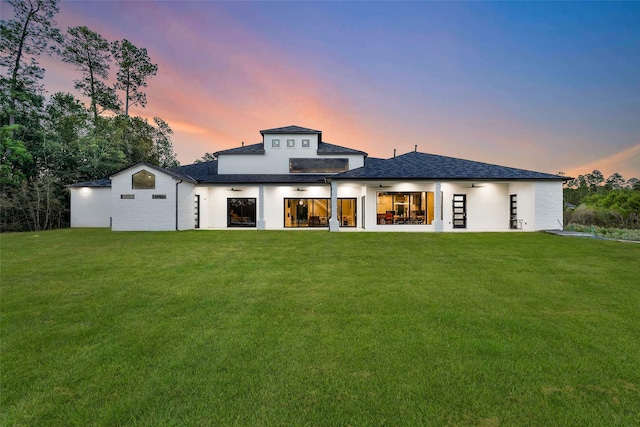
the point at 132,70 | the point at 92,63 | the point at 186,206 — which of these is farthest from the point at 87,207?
the point at 132,70

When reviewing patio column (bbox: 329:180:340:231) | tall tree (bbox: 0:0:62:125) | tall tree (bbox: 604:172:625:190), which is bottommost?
patio column (bbox: 329:180:340:231)

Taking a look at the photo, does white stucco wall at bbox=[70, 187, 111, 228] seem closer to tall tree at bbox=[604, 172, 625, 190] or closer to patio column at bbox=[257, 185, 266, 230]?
patio column at bbox=[257, 185, 266, 230]

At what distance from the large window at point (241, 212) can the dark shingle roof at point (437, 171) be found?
22.8 feet

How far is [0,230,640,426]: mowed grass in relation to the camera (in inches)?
88.7

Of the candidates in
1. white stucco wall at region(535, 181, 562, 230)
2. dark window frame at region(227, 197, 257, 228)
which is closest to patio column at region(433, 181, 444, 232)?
white stucco wall at region(535, 181, 562, 230)

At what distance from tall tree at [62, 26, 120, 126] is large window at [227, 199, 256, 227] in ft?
67.0

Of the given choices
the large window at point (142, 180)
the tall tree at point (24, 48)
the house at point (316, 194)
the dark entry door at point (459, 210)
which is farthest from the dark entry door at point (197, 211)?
the dark entry door at point (459, 210)

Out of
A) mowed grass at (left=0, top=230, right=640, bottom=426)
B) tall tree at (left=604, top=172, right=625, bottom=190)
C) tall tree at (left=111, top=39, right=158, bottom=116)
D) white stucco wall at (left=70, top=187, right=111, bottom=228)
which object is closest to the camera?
mowed grass at (left=0, top=230, right=640, bottom=426)

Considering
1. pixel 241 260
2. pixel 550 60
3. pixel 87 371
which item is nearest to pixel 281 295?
pixel 87 371

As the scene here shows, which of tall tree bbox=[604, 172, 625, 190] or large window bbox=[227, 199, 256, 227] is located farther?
tall tree bbox=[604, 172, 625, 190]

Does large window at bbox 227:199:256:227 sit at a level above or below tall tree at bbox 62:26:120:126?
below

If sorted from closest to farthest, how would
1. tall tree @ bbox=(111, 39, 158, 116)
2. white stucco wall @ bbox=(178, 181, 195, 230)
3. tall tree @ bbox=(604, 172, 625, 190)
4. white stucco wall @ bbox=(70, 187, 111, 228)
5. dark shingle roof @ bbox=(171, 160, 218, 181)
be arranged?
white stucco wall @ bbox=(178, 181, 195, 230), dark shingle roof @ bbox=(171, 160, 218, 181), white stucco wall @ bbox=(70, 187, 111, 228), tall tree @ bbox=(111, 39, 158, 116), tall tree @ bbox=(604, 172, 625, 190)

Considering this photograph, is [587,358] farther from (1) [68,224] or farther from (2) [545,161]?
(2) [545,161]

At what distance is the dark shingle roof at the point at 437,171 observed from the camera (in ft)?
54.1
